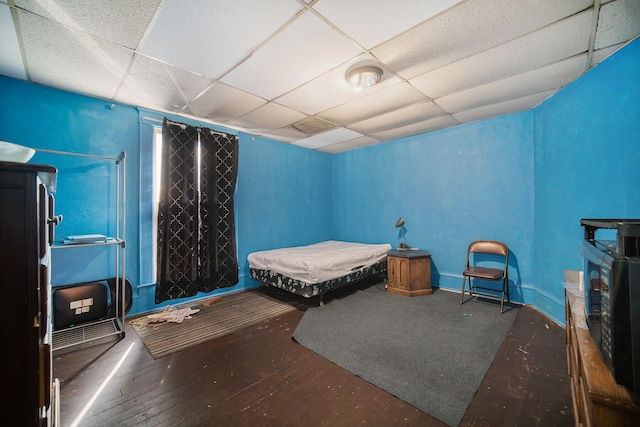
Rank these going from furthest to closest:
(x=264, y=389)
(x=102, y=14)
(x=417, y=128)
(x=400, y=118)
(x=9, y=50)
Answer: (x=417, y=128), (x=400, y=118), (x=9, y=50), (x=264, y=389), (x=102, y=14)

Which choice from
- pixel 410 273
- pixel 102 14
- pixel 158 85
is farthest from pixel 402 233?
pixel 102 14

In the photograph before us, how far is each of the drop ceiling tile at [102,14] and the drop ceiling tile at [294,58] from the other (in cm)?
76

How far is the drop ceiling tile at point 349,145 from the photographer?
15.6 ft

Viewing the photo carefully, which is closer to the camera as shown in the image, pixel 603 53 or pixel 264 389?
pixel 264 389

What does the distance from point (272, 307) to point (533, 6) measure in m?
3.74

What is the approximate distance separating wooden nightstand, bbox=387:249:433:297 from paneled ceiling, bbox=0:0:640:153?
6.95ft

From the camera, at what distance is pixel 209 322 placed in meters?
2.90

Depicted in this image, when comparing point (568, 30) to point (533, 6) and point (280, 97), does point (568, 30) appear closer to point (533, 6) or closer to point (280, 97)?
point (533, 6)

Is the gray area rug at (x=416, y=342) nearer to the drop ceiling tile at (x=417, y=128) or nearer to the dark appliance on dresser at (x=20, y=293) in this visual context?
the dark appliance on dresser at (x=20, y=293)

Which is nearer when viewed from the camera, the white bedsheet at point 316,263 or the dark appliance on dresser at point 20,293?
the dark appliance on dresser at point 20,293

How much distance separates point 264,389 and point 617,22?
3.67 metres

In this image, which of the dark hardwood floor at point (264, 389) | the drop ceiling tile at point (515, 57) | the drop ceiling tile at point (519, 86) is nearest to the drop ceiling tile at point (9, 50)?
the dark hardwood floor at point (264, 389)

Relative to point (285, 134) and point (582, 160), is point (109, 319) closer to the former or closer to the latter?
point (285, 134)

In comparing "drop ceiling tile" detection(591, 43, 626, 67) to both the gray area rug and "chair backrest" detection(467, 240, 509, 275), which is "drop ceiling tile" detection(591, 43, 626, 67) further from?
the gray area rug
